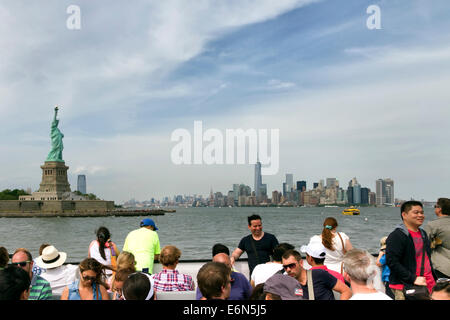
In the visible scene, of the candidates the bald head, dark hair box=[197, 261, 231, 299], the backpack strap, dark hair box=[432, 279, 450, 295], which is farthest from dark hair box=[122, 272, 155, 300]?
dark hair box=[432, 279, 450, 295]

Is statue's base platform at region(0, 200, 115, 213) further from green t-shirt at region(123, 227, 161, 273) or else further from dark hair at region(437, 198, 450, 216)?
dark hair at region(437, 198, 450, 216)

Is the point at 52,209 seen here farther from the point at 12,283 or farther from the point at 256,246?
the point at 12,283

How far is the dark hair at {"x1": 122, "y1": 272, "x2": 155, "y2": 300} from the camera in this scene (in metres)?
4.13

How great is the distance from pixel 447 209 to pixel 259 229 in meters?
3.01

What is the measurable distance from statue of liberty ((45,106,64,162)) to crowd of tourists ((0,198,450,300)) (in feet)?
306

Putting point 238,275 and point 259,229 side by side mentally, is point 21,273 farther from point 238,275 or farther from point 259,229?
point 259,229

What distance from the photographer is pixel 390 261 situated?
5156mm

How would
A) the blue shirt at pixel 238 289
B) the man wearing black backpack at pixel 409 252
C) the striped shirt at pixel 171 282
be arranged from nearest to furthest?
the blue shirt at pixel 238 289, the man wearing black backpack at pixel 409 252, the striped shirt at pixel 171 282

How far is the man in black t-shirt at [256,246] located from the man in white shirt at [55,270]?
273 cm

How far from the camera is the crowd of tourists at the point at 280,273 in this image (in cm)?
369

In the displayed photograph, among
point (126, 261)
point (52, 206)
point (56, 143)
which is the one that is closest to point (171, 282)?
point (126, 261)

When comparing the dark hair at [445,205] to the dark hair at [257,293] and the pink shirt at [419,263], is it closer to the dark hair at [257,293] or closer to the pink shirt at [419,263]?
the pink shirt at [419,263]

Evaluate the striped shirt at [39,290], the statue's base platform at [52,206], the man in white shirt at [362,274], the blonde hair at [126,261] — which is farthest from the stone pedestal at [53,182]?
the man in white shirt at [362,274]
